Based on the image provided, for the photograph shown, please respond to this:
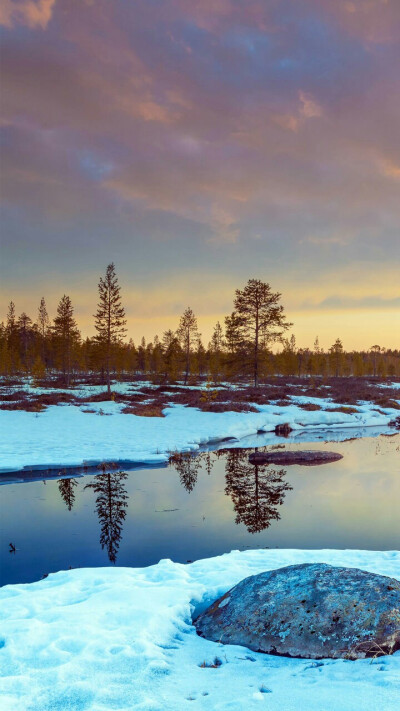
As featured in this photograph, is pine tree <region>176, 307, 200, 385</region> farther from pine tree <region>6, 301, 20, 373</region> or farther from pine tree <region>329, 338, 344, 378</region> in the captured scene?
pine tree <region>329, 338, 344, 378</region>

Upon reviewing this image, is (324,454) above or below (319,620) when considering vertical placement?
below

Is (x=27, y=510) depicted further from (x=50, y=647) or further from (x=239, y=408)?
(x=239, y=408)

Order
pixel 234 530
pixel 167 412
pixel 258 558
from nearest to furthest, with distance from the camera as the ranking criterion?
pixel 258 558 < pixel 234 530 < pixel 167 412

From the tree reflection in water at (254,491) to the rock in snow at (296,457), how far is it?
0.51 m

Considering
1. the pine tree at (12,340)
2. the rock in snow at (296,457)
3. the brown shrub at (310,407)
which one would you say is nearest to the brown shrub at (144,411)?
the rock in snow at (296,457)

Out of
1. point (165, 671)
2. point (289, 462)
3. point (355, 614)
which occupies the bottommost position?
point (289, 462)

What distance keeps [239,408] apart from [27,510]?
19.3 m

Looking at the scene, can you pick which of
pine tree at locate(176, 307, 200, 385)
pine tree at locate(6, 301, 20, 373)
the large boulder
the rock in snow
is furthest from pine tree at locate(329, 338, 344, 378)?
the large boulder

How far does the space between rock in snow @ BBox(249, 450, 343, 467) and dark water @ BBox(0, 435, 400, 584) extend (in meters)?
0.69

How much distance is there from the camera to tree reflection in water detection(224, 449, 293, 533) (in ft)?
34.6

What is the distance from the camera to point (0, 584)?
689 centimetres

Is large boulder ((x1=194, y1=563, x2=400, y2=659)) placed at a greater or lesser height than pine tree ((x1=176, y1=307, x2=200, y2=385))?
lesser

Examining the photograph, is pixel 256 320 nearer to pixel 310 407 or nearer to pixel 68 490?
pixel 310 407

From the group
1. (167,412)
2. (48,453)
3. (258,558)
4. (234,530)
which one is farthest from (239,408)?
(258,558)
